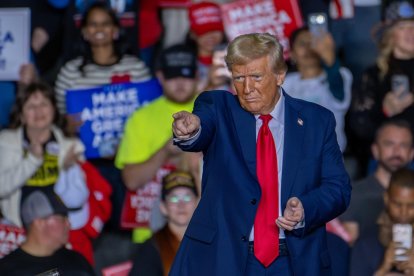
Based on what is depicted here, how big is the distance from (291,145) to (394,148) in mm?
3406

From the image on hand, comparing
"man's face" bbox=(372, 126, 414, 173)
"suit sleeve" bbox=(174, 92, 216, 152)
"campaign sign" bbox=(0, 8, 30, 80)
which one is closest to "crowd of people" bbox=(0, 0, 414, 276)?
"man's face" bbox=(372, 126, 414, 173)

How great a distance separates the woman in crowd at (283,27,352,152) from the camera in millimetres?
8891

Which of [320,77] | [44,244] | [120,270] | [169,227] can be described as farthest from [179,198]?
[320,77]

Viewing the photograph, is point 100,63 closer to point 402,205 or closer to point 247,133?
point 402,205

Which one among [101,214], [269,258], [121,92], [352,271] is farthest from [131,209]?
[269,258]

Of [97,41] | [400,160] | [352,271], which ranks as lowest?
[352,271]

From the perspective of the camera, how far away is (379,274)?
7.60 meters

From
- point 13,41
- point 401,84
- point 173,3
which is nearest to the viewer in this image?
point 401,84

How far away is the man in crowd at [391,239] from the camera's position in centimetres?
760

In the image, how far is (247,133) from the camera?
5.26 metres

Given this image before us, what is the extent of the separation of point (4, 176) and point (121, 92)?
105cm

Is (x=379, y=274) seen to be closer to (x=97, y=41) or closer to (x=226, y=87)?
(x=226, y=87)

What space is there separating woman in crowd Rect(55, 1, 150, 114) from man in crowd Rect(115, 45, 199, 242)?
389mm

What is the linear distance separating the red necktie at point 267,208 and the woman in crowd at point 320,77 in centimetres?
367
